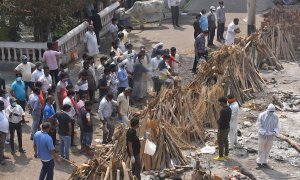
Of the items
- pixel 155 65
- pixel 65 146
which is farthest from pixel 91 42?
pixel 65 146

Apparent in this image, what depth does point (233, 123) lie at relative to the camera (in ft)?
47.5

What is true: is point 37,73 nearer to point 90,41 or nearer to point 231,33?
point 90,41

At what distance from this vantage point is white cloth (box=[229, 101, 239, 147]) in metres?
14.3

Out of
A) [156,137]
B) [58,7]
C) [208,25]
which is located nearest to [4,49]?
[58,7]

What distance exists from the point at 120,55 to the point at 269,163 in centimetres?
610

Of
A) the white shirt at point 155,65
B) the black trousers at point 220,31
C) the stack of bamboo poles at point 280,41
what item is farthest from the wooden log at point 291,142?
the black trousers at point 220,31

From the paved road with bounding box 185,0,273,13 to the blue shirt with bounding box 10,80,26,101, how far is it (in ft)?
45.4

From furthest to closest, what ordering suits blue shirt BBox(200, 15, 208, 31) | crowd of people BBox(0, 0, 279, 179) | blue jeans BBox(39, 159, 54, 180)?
blue shirt BBox(200, 15, 208, 31) < crowd of people BBox(0, 0, 279, 179) < blue jeans BBox(39, 159, 54, 180)

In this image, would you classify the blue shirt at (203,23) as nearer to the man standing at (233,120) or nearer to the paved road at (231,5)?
the paved road at (231,5)

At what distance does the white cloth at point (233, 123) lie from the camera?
47.0 ft

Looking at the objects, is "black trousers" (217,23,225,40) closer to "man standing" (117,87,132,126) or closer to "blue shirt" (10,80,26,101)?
"man standing" (117,87,132,126)

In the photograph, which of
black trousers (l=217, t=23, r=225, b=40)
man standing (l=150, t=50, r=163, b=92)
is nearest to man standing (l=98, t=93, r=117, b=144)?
man standing (l=150, t=50, r=163, b=92)

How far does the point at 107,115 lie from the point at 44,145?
2573 millimetres

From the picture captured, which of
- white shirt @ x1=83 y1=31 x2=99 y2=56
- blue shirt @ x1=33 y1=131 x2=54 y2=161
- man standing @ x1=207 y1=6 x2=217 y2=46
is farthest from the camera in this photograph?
man standing @ x1=207 y1=6 x2=217 y2=46
